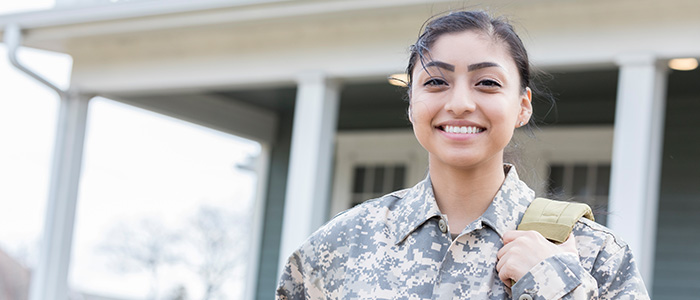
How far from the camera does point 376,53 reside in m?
5.85

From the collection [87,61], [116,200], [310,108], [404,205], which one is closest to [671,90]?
[310,108]

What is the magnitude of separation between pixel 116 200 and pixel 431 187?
20896mm

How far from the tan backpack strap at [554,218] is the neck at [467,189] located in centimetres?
8

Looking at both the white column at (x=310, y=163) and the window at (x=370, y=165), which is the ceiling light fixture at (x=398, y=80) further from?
the window at (x=370, y=165)

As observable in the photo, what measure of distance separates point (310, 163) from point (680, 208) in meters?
2.84

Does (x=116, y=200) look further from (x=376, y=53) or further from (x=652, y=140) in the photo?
(x=652, y=140)

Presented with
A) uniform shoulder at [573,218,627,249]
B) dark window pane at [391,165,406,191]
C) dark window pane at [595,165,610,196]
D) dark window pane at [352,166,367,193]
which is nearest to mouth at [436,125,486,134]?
uniform shoulder at [573,218,627,249]

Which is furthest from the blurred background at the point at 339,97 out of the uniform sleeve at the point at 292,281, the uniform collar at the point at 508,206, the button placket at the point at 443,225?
the uniform sleeve at the point at 292,281

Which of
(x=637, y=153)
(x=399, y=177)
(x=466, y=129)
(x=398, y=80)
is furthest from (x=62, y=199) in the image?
(x=466, y=129)

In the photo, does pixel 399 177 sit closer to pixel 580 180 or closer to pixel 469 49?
pixel 580 180

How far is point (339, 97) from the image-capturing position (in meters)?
8.16

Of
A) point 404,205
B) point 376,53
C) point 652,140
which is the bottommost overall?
point 404,205

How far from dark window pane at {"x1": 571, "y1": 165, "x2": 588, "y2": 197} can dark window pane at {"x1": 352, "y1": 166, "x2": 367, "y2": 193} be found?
79.4 inches

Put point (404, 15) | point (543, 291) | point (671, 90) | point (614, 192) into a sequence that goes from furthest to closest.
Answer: point (671, 90), point (404, 15), point (614, 192), point (543, 291)
